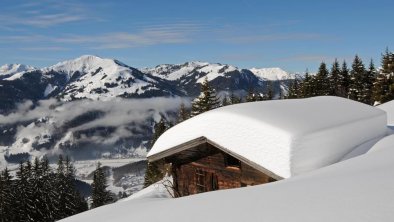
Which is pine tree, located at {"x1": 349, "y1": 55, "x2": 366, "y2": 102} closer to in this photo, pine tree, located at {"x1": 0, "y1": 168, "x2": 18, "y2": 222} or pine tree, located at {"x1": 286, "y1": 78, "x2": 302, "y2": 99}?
pine tree, located at {"x1": 286, "y1": 78, "x2": 302, "y2": 99}

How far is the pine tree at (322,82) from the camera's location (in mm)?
65075

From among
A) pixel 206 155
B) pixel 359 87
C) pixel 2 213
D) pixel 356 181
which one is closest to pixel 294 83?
pixel 359 87

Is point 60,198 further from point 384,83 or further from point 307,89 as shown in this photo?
point 384,83

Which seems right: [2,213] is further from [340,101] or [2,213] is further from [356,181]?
[356,181]

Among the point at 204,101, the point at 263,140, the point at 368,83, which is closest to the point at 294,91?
the point at 368,83

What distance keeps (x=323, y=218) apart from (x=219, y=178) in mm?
11568

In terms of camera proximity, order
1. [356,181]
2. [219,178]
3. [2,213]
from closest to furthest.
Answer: [356,181], [219,178], [2,213]

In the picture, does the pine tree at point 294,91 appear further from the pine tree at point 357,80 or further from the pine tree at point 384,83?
the pine tree at point 384,83

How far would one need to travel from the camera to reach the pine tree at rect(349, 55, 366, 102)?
65.0 m

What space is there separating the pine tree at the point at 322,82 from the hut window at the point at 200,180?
172 feet

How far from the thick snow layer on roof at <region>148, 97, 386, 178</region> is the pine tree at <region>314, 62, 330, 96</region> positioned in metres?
50.6

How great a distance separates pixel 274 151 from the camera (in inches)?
473

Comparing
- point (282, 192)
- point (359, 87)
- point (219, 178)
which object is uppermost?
point (359, 87)

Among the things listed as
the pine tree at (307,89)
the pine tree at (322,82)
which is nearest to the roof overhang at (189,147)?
the pine tree at (307,89)
